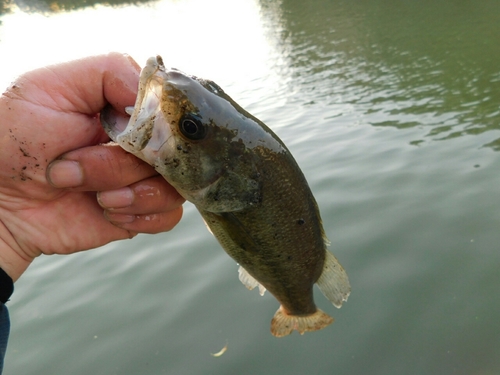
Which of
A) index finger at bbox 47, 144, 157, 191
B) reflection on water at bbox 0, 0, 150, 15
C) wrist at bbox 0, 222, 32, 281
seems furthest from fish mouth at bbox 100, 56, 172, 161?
reflection on water at bbox 0, 0, 150, 15

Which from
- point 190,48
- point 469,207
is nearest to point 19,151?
point 469,207

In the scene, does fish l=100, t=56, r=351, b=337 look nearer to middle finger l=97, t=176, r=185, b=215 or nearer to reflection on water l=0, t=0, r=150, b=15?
middle finger l=97, t=176, r=185, b=215

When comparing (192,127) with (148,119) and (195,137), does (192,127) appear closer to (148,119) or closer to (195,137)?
(195,137)

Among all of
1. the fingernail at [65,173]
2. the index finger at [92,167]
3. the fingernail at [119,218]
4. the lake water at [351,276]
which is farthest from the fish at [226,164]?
the lake water at [351,276]

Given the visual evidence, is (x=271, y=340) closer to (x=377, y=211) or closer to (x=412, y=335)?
(x=412, y=335)

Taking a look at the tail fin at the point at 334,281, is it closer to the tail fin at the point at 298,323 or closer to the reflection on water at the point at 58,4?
the tail fin at the point at 298,323

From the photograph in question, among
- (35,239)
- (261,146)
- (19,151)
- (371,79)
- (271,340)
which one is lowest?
(371,79)

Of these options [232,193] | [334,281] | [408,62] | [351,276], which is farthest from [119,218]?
[408,62]

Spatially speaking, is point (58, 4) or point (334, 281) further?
point (58, 4)
